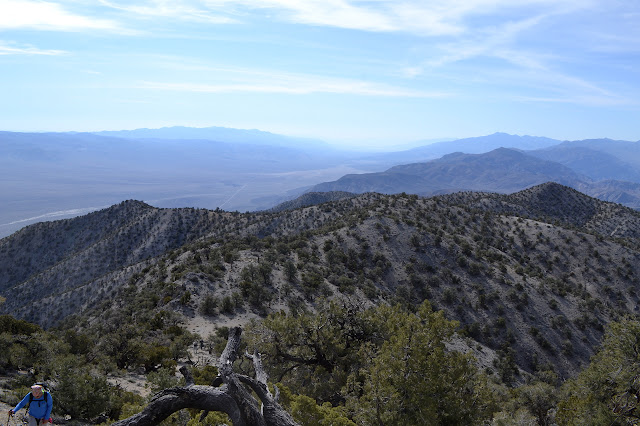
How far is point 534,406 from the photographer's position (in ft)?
52.7

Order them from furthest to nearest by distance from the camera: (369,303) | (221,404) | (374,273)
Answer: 1. (374,273)
2. (369,303)
3. (221,404)

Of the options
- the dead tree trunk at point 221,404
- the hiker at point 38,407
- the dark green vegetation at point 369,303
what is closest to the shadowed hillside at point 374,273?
the dark green vegetation at point 369,303

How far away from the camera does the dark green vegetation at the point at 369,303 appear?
1087 cm

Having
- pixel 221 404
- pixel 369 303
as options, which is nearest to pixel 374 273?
pixel 369 303

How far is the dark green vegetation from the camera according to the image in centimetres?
1087

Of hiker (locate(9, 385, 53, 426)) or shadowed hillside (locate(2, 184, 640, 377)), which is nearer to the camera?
hiker (locate(9, 385, 53, 426))

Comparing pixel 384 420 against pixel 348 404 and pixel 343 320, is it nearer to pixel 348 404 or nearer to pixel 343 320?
pixel 348 404

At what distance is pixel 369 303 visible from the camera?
32.0m

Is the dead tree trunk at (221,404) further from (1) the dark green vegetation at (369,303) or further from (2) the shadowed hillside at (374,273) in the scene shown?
(2) the shadowed hillside at (374,273)

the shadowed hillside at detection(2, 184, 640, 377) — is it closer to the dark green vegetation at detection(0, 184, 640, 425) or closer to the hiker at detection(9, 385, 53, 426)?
the dark green vegetation at detection(0, 184, 640, 425)

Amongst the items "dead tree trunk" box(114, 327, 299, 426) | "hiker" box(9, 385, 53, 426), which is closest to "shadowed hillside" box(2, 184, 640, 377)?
"hiker" box(9, 385, 53, 426)

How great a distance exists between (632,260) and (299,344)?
166 ft

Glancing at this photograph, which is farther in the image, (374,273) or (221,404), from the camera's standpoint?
(374,273)

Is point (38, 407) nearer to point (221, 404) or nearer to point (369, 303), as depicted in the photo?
point (221, 404)
